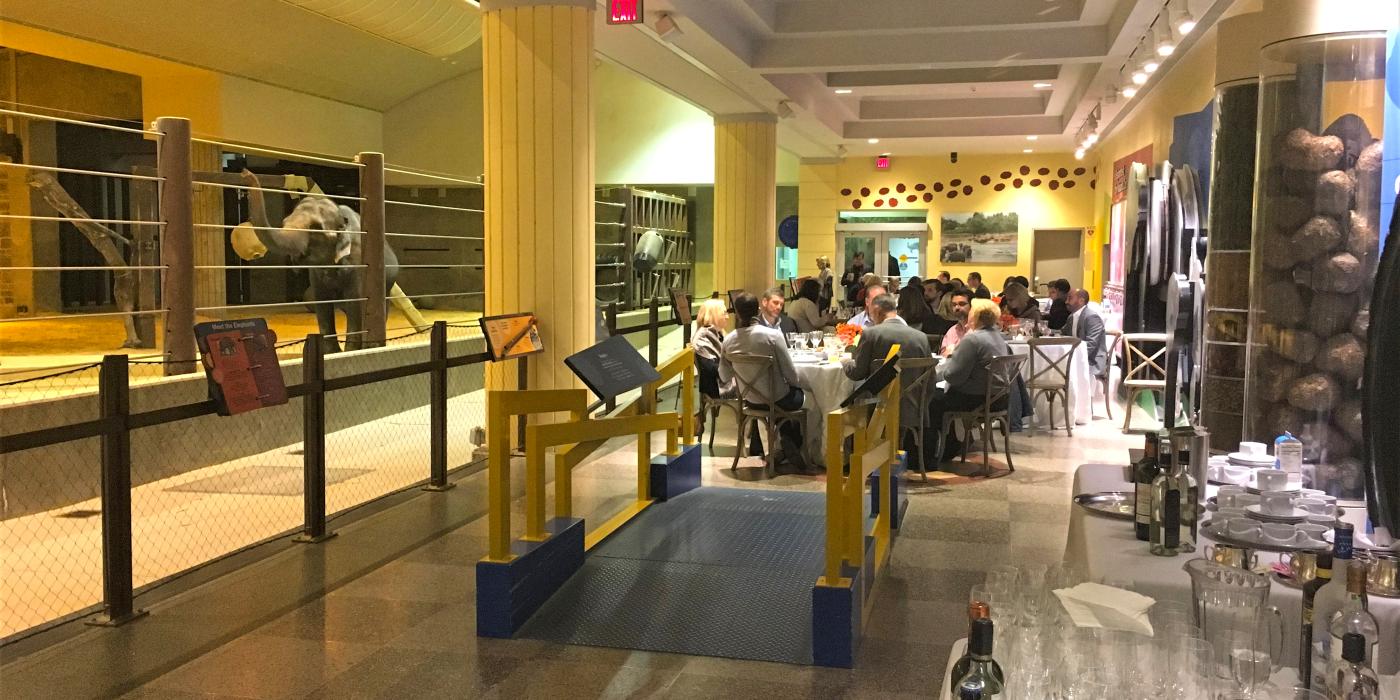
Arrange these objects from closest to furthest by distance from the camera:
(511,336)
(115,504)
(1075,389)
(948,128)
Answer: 1. (115,504)
2. (511,336)
3. (1075,389)
4. (948,128)

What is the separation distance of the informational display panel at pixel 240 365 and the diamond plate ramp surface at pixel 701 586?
5.49 ft

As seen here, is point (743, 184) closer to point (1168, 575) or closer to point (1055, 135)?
point (1055, 135)

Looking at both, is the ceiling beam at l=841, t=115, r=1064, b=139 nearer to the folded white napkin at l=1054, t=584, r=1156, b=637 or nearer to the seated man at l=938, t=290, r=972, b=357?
the seated man at l=938, t=290, r=972, b=357

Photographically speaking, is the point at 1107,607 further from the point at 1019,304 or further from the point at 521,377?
the point at 1019,304

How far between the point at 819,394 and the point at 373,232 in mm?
3729

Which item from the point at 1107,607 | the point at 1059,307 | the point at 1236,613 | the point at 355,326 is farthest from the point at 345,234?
the point at 1236,613

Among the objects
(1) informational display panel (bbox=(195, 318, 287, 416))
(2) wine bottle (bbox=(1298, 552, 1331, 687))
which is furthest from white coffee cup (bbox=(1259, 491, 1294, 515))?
(1) informational display panel (bbox=(195, 318, 287, 416))

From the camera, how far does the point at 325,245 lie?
9.34 meters

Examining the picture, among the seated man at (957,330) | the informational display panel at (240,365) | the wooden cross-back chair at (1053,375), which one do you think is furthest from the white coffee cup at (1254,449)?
the wooden cross-back chair at (1053,375)

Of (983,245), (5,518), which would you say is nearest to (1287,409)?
(5,518)

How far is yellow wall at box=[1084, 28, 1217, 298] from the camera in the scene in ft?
31.8

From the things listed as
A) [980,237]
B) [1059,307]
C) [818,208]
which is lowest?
[1059,307]

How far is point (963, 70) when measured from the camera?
13648 millimetres

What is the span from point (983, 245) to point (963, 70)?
7116 mm
